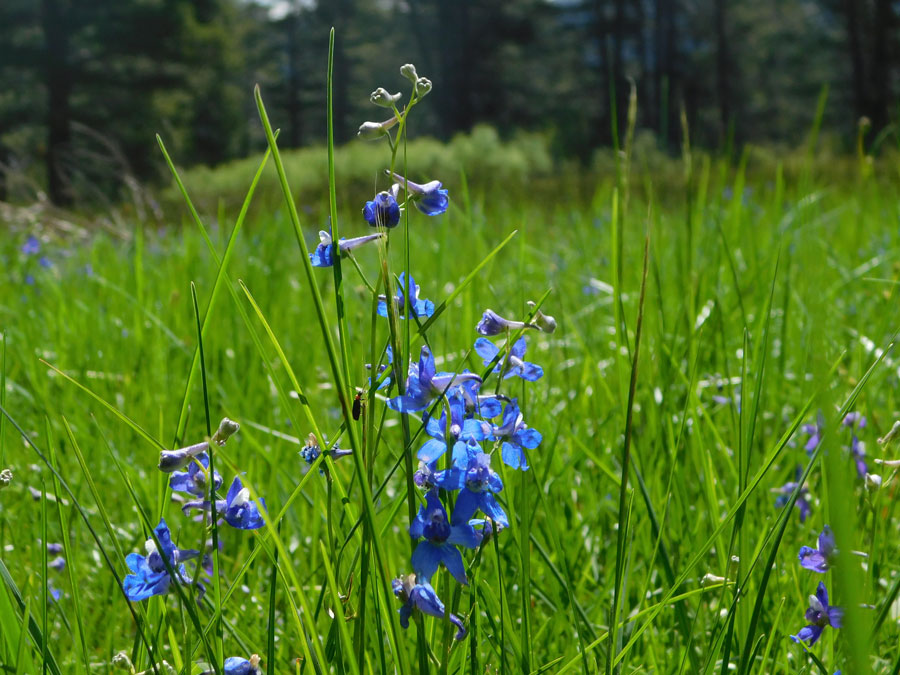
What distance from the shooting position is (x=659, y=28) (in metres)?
37.5

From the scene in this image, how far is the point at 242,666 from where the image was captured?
577 millimetres

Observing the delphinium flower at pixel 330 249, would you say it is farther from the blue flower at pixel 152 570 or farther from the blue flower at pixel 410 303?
the blue flower at pixel 152 570

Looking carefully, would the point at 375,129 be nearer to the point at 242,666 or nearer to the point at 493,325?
the point at 493,325

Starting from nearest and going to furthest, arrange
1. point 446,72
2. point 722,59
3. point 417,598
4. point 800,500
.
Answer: point 417,598 < point 800,500 < point 446,72 < point 722,59

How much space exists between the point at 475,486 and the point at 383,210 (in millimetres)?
213

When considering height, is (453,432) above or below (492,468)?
above

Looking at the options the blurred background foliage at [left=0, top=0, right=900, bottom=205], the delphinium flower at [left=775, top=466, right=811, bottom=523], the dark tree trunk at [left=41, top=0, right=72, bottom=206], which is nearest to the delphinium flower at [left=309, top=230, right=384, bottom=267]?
the delphinium flower at [left=775, top=466, right=811, bottom=523]

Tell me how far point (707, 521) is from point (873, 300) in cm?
171

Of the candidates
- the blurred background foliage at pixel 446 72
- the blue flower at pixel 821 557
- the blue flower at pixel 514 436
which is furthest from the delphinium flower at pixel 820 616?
the blurred background foliage at pixel 446 72

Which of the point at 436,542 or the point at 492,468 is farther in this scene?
the point at 492,468

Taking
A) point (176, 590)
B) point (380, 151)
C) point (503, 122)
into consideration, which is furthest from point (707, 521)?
point (503, 122)

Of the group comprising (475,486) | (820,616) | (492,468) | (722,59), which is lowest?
(722,59)

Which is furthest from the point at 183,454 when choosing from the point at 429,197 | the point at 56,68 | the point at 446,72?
the point at 446,72

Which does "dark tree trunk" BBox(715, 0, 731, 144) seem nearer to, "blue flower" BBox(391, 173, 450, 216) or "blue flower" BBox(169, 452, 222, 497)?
"blue flower" BBox(391, 173, 450, 216)
